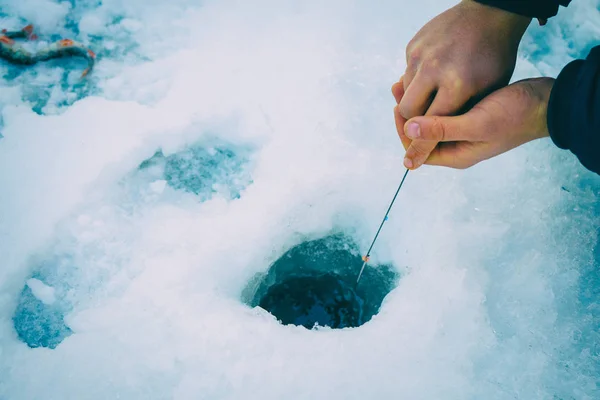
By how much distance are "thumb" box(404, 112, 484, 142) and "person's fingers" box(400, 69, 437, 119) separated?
3.4 inches

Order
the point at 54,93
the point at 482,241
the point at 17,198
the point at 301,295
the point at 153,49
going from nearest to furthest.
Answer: the point at 482,241, the point at 17,198, the point at 301,295, the point at 54,93, the point at 153,49

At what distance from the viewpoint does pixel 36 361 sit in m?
1.23

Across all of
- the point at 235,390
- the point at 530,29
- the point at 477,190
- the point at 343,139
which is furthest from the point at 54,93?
the point at 530,29

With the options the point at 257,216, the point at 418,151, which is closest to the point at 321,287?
the point at 257,216

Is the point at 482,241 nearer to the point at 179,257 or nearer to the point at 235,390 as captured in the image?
the point at 235,390

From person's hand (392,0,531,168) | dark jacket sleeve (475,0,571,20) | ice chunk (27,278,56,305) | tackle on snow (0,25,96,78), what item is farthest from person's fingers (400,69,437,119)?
tackle on snow (0,25,96,78)

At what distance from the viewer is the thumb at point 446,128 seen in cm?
103

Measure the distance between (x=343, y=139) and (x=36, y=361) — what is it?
1405 mm

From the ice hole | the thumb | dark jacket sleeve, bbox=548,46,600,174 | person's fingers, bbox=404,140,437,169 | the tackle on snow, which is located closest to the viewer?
dark jacket sleeve, bbox=548,46,600,174

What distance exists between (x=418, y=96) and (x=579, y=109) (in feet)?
1.26

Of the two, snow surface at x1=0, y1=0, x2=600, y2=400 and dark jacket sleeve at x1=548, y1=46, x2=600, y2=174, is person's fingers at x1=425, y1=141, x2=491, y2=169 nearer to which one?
dark jacket sleeve at x1=548, y1=46, x2=600, y2=174

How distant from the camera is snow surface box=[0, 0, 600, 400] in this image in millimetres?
1203

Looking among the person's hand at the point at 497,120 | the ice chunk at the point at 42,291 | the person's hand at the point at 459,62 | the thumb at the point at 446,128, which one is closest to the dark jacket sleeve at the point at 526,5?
the person's hand at the point at 459,62

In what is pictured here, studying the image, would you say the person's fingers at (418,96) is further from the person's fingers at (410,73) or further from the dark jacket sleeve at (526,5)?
the dark jacket sleeve at (526,5)
